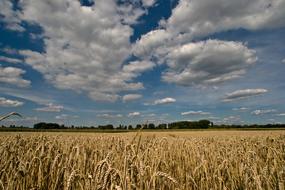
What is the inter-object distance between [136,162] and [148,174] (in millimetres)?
341

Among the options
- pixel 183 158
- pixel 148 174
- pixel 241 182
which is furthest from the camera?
pixel 183 158

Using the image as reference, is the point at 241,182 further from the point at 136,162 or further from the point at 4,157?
the point at 4,157

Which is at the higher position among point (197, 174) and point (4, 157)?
point (4, 157)

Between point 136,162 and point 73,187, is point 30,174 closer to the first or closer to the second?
point 73,187

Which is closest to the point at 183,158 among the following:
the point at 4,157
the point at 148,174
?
the point at 148,174

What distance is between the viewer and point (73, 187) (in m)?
2.88

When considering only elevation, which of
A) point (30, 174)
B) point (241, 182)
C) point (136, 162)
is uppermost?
point (136, 162)

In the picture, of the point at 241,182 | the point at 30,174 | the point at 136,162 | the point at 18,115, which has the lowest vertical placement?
the point at 241,182

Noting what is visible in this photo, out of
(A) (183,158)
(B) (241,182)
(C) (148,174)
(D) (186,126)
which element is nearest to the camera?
(C) (148,174)

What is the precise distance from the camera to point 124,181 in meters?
1.94

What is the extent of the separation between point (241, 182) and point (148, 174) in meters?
2.09

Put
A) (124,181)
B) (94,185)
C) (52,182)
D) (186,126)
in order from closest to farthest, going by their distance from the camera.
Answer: (124,181)
(94,185)
(52,182)
(186,126)

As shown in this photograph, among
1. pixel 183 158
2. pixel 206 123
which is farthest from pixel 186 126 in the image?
pixel 183 158

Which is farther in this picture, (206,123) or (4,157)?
(206,123)
